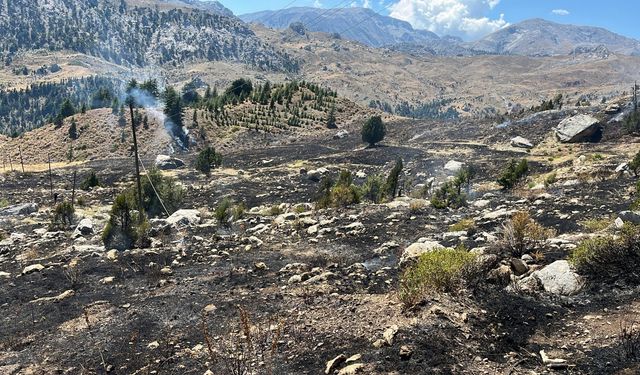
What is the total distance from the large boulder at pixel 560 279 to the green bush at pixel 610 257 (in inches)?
10.6

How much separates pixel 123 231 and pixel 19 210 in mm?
13406

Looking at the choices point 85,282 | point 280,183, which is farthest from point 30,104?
point 85,282

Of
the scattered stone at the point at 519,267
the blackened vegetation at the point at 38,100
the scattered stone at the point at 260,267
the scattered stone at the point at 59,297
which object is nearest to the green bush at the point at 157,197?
the scattered stone at the point at 59,297

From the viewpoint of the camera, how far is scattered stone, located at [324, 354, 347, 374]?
271 inches

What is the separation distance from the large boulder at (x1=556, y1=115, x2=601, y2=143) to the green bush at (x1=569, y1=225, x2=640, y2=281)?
128 ft

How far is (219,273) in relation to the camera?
13.2 metres

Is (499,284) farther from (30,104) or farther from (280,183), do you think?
(30,104)

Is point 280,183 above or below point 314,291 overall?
below

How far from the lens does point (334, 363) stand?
6.95 metres

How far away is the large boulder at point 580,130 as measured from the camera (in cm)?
4316

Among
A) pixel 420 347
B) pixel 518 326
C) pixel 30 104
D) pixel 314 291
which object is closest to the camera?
pixel 420 347

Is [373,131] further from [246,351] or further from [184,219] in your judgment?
[246,351]

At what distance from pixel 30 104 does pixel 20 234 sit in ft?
617

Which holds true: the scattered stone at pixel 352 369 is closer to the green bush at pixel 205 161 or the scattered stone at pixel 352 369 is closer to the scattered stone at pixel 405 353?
the scattered stone at pixel 405 353
